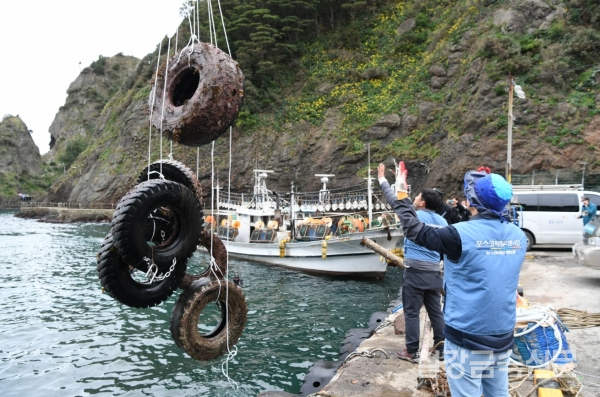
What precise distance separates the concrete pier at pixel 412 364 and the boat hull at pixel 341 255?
28.6ft

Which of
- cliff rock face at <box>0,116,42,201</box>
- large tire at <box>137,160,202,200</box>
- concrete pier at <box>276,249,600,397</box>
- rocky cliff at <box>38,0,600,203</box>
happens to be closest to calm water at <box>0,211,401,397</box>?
concrete pier at <box>276,249,600,397</box>

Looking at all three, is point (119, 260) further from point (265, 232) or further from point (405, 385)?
point (265, 232)

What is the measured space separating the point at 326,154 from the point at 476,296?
107ft

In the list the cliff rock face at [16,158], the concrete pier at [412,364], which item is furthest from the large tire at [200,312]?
the cliff rock face at [16,158]

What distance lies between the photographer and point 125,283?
4797mm

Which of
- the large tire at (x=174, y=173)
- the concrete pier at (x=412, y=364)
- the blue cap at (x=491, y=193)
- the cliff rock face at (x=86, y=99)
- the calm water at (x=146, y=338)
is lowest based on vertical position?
the calm water at (x=146, y=338)

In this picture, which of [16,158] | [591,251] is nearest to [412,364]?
[591,251]

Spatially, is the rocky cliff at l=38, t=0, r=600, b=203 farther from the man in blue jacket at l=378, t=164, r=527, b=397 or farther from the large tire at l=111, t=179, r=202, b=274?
the man in blue jacket at l=378, t=164, r=527, b=397

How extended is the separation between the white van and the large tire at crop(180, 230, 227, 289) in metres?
11.9

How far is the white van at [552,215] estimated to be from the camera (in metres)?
14.4

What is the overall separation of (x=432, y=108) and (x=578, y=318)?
27.0m

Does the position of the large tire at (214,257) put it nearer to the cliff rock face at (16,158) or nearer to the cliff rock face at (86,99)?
the cliff rock face at (16,158)

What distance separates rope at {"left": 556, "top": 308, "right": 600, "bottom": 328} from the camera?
636cm

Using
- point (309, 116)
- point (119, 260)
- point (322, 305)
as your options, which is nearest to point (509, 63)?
point (309, 116)
